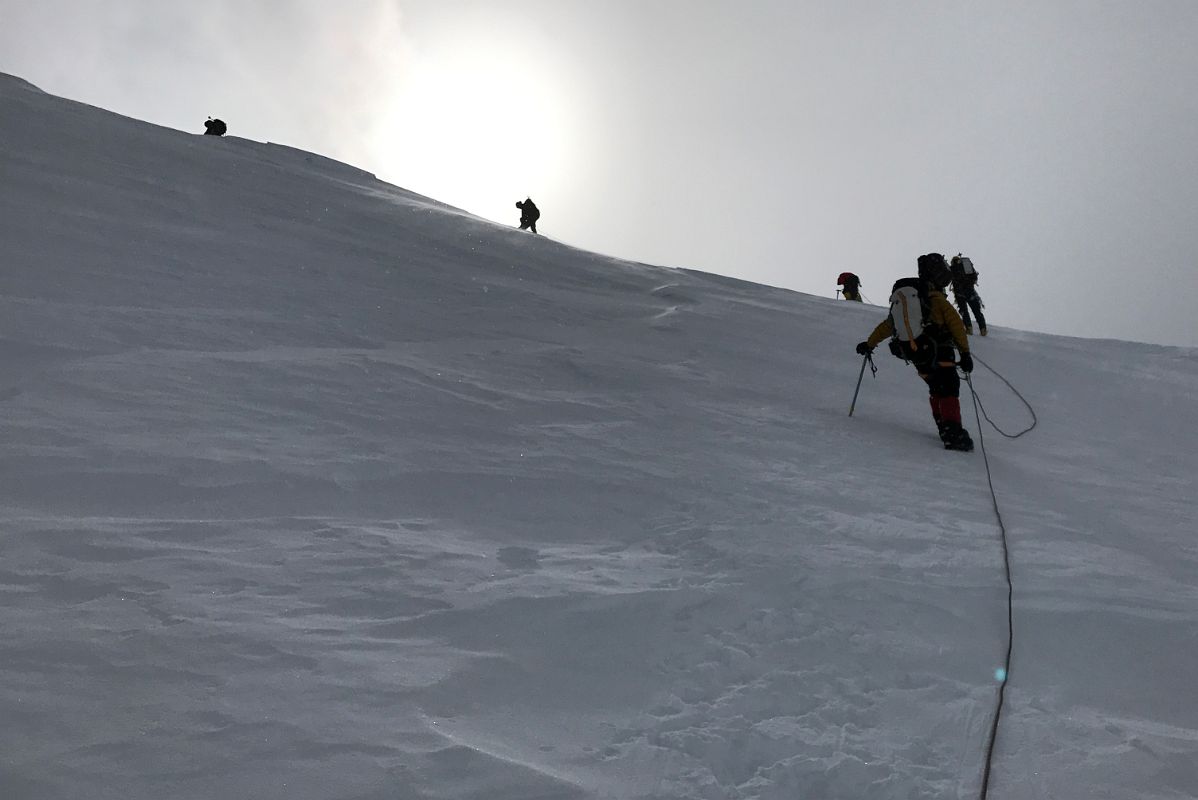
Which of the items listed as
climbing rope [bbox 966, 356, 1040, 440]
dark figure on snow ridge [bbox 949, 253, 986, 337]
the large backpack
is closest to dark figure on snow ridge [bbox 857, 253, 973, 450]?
the large backpack

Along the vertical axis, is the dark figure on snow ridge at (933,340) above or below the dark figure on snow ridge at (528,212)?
below

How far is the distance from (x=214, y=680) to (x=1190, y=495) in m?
6.44

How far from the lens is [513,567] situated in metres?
3.67

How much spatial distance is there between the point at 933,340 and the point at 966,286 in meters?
→ 6.94

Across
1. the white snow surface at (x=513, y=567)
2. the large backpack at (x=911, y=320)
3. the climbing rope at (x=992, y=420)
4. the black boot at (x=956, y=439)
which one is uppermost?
the large backpack at (x=911, y=320)

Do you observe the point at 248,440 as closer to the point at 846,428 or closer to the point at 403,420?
the point at 403,420

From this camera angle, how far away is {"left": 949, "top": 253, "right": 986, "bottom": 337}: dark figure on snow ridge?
1356 cm

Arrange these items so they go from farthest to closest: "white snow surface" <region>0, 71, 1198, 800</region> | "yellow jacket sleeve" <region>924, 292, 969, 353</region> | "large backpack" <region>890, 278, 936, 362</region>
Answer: "large backpack" <region>890, 278, 936, 362</region>
"yellow jacket sleeve" <region>924, 292, 969, 353</region>
"white snow surface" <region>0, 71, 1198, 800</region>

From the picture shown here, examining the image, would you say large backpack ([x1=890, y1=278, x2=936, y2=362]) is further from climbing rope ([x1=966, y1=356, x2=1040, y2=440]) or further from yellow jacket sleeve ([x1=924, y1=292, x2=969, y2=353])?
climbing rope ([x1=966, y1=356, x2=1040, y2=440])

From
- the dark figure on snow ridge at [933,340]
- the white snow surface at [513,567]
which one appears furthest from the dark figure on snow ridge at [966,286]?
the dark figure on snow ridge at [933,340]

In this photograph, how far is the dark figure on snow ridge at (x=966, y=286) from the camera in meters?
13.6

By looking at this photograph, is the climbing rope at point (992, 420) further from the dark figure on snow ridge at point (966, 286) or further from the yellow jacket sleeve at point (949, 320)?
the dark figure on snow ridge at point (966, 286)

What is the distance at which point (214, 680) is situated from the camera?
256cm

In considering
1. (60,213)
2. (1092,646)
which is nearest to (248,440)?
(1092,646)
